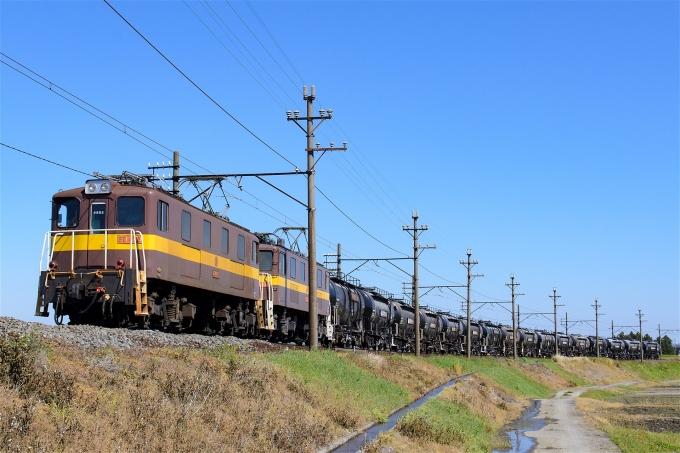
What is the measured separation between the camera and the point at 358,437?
15.8 m

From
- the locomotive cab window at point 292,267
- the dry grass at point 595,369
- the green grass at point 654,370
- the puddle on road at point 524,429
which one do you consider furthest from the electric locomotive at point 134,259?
the green grass at point 654,370

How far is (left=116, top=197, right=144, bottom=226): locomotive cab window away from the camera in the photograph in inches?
782

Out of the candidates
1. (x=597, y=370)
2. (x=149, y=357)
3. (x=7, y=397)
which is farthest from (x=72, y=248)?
(x=597, y=370)

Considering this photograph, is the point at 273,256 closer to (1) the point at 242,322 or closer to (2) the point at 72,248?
(1) the point at 242,322

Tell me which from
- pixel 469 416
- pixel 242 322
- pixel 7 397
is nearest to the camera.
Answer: pixel 7 397

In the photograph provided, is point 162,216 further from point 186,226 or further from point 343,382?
point 343,382

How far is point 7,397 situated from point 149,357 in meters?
4.48

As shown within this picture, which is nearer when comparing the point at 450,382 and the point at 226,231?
the point at 226,231

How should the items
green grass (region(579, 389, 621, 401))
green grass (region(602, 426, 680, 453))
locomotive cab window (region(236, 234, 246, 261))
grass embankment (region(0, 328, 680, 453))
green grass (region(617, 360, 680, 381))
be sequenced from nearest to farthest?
grass embankment (region(0, 328, 680, 453)) → green grass (region(602, 426, 680, 453)) → locomotive cab window (region(236, 234, 246, 261)) → green grass (region(579, 389, 621, 401)) → green grass (region(617, 360, 680, 381))

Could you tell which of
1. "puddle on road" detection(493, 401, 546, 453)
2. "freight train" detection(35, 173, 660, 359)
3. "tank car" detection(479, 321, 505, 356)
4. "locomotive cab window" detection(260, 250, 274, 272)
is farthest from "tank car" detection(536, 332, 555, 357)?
"locomotive cab window" detection(260, 250, 274, 272)

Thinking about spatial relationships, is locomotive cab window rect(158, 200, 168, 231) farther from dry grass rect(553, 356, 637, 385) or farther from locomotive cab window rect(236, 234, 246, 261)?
dry grass rect(553, 356, 637, 385)

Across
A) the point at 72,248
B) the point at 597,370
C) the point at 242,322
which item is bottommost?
the point at 597,370

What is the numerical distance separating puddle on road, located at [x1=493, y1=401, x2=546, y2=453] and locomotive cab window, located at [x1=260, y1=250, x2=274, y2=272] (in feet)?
37.1

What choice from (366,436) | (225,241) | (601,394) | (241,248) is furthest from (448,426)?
(601,394)
